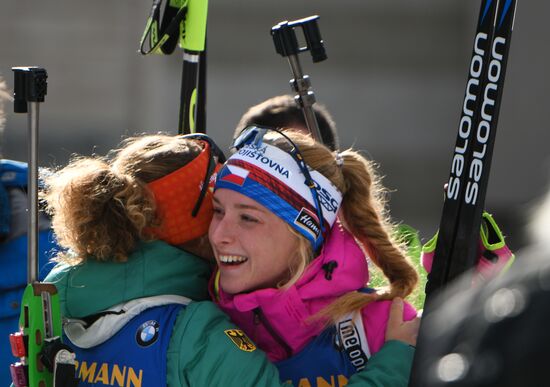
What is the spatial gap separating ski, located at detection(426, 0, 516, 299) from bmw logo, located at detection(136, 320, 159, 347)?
84 centimetres

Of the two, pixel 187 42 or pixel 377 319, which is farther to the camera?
pixel 187 42

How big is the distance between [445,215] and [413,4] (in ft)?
45.6

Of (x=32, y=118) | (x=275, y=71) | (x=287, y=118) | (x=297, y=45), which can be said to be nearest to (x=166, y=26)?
(x=297, y=45)

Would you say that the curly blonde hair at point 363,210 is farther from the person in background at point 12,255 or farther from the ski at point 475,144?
the person in background at point 12,255

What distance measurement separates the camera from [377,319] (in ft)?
9.44

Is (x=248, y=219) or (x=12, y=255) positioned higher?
(x=248, y=219)

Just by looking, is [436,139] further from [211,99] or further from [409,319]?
[409,319]

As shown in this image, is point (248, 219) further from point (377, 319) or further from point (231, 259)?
point (377, 319)

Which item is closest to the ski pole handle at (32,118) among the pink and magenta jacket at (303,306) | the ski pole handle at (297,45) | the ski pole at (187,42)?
the pink and magenta jacket at (303,306)

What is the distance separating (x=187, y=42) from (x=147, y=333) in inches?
53.7

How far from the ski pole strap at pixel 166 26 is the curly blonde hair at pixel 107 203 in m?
Result: 0.83

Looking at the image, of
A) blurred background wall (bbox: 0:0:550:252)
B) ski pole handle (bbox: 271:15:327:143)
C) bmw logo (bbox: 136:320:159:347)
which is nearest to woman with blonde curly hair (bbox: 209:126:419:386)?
bmw logo (bbox: 136:320:159:347)

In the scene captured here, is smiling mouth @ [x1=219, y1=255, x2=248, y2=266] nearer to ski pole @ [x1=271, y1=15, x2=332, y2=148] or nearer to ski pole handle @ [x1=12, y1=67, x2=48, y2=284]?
ski pole handle @ [x1=12, y1=67, x2=48, y2=284]

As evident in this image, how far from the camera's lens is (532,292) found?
3.84ft
